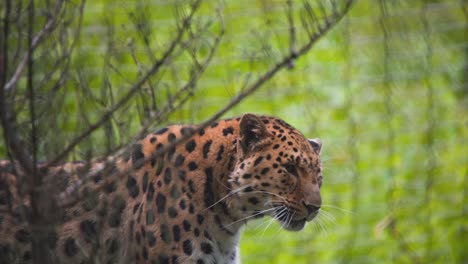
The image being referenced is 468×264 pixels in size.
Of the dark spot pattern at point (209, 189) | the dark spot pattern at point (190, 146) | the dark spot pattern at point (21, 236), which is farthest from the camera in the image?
the dark spot pattern at point (190, 146)

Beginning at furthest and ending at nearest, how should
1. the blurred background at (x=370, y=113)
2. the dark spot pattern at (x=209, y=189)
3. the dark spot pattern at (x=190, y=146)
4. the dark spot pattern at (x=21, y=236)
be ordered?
the blurred background at (x=370, y=113) → the dark spot pattern at (x=190, y=146) → the dark spot pattern at (x=209, y=189) → the dark spot pattern at (x=21, y=236)

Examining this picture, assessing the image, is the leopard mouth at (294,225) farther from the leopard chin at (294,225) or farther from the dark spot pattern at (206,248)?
the dark spot pattern at (206,248)

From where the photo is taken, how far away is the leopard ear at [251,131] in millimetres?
3855

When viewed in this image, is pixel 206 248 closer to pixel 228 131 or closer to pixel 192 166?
pixel 192 166

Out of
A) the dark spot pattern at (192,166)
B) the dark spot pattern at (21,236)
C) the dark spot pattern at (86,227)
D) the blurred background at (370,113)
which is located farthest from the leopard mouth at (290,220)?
the blurred background at (370,113)

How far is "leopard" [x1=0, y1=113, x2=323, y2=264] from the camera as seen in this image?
3795mm

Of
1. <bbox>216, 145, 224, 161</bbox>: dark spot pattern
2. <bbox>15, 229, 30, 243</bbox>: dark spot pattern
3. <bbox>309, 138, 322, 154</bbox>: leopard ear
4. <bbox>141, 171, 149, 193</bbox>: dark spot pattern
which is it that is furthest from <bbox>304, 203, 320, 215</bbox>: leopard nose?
<bbox>15, 229, 30, 243</bbox>: dark spot pattern

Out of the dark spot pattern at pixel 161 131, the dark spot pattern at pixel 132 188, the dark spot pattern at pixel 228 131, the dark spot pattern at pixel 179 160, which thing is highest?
the dark spot pattern at pixel 161 131

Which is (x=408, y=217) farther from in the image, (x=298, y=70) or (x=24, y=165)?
(x=24, y=165)

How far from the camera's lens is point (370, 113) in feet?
23.7

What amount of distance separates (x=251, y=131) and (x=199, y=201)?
37 cm

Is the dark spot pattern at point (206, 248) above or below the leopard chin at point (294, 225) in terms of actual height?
below

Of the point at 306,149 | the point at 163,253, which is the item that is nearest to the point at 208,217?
the point at 163,253

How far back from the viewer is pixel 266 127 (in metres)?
3.94
